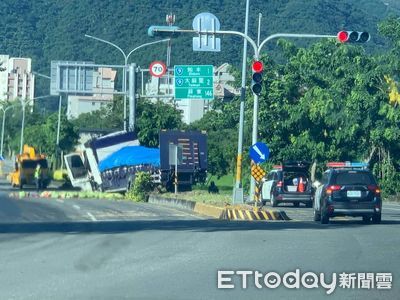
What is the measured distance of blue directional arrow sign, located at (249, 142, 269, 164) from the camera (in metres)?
39.2

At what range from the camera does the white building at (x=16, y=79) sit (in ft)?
567

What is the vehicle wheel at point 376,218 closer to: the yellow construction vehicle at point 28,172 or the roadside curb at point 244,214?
the roadside curb at point 244,214

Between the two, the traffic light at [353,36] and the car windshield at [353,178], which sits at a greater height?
the traffic light at [353,36]

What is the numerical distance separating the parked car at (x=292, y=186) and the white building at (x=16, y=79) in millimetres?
117565

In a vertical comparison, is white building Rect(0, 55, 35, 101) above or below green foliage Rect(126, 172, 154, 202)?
above

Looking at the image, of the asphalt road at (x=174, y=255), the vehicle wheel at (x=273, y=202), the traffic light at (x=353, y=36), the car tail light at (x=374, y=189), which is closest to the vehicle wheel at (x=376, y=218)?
the asphalt road at (x=174, y=255)

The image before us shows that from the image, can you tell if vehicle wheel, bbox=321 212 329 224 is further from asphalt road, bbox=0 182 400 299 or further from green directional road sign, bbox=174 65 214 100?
green directional road sign, bbox=174 65 214 100

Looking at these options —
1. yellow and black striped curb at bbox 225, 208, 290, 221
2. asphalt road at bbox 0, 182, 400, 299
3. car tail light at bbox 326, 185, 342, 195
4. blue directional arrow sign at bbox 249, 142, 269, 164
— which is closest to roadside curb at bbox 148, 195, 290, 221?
yellow and black striped curb at bbox 225, 208, 290, 221

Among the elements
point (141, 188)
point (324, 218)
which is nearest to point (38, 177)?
point (141, 188)

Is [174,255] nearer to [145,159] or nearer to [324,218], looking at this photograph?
[324,218]

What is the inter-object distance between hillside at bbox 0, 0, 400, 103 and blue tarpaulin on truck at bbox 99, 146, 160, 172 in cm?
8795

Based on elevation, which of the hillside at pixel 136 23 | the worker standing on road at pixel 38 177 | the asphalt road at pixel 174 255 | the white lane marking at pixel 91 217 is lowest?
the worker standing on road at pixel 38 177

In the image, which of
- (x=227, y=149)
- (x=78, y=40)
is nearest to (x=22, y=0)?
(x=78, y=40)

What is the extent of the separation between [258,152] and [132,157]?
17.4m
